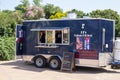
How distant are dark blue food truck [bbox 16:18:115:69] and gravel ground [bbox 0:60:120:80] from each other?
0.52 meters

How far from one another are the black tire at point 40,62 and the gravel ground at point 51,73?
1.01ft

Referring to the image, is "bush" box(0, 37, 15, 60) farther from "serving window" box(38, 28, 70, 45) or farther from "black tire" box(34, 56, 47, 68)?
"serving window" box(38, 28, 70, 45)

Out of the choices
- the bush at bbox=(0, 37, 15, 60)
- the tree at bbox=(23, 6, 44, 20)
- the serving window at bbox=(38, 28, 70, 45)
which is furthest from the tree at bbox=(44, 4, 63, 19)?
the serving window at bbox=(38, 28, 70, 45)

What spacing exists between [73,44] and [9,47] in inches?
253

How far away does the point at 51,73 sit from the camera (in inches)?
664

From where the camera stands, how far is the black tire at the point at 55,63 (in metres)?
18.1

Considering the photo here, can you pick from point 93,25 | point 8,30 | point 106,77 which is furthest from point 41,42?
point 8,30

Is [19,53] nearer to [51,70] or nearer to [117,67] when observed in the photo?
[51,70]

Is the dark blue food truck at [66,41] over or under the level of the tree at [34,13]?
under

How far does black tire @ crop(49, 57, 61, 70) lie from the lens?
18.1 meters

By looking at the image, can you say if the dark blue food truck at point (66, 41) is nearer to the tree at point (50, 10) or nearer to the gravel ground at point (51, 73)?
the gravel ground at point (51, 73)

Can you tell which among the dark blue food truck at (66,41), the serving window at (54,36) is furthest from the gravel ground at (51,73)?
the serving window at (54,36)

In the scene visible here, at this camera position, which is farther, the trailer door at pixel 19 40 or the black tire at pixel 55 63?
the trailer door at pixel 19 40

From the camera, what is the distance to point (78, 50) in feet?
57.7
